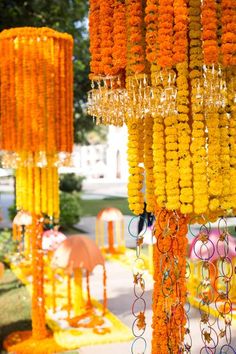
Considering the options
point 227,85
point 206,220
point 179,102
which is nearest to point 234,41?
point 227,85

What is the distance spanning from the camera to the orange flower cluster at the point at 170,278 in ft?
9.68

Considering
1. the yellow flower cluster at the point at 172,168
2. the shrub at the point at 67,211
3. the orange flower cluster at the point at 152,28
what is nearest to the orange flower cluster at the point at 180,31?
the orange flower cluster at the point at 152,28

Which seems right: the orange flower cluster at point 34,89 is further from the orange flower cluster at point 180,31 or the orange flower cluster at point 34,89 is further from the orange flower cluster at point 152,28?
the orange flower cluster at point 180,31

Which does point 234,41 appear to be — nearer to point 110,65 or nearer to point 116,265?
point 110,65

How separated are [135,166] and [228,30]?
3.01ft

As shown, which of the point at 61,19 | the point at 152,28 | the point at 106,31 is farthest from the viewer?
the point at 61,19

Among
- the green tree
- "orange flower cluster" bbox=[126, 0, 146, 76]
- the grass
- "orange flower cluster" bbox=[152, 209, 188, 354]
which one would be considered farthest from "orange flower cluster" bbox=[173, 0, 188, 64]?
the green tree

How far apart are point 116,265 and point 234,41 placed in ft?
28.1

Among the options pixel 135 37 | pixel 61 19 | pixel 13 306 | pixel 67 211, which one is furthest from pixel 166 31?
pixel 67 211

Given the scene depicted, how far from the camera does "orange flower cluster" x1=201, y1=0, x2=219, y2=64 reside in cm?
276

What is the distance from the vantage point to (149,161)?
3053 millimetres

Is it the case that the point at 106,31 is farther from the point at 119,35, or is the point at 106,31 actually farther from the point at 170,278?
the point at 170,278

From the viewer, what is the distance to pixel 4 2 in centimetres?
1072

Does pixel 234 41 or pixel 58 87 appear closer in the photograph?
pixel 234 41
